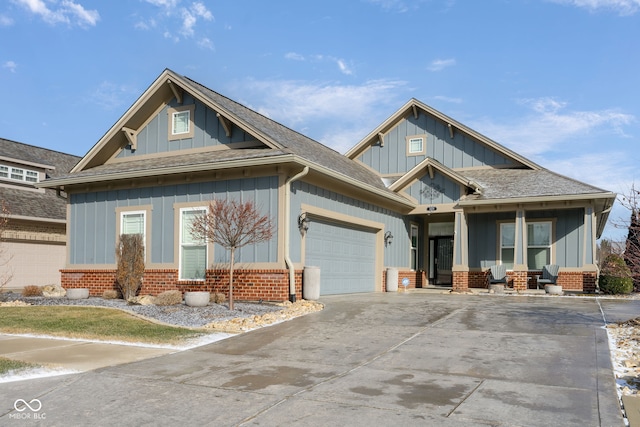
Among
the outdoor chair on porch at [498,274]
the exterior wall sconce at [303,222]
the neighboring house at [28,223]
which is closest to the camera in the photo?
the exterior wall sconce at [303,222]

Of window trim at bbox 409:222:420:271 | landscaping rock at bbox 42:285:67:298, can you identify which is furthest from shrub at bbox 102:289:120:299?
window trim at bbox 409:222:420:271

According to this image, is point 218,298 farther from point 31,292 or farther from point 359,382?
point 359,382

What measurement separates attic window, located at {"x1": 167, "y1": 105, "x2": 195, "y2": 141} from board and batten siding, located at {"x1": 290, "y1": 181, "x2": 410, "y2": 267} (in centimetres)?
446

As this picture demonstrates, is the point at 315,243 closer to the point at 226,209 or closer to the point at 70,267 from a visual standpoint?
the point at 226,209

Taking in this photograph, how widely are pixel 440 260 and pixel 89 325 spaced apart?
16285 millimetres

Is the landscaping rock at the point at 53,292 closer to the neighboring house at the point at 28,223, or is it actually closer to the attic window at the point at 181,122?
the neighboring house at the point at 28,223

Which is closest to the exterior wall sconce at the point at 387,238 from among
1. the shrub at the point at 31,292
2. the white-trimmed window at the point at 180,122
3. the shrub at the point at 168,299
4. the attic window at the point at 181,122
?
the attic window at the point at 181,122

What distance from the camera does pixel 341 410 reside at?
5805 millimetres

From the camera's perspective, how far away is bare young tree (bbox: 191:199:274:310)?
42.4ft

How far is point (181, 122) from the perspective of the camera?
17641mm

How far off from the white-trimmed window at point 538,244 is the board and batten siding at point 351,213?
4.58m

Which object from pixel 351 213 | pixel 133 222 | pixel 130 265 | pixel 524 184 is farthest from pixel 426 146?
pixel 130 265

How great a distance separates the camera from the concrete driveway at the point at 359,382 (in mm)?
5676

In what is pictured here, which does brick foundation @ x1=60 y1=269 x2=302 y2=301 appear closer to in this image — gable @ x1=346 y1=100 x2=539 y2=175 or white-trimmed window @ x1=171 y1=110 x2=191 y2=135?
white-trimmed window @ x1=171 y1=110 x2=191 y2=135
